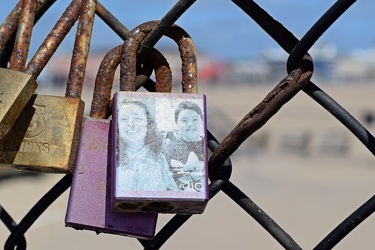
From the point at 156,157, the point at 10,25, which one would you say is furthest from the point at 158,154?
the point at 10,25

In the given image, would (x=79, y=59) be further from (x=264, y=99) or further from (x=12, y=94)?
(x=264, y=99)

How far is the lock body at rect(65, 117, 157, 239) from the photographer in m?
0.91

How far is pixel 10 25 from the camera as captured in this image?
3.67 ft

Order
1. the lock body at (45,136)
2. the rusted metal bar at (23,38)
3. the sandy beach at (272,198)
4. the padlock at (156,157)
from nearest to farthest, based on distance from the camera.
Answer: the padlock at (156,157)
the lock body at (45,136)
the rusted metal bar at (23,38)
the sandy beach at (272,198)

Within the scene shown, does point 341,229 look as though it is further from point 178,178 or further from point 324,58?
point 324,58

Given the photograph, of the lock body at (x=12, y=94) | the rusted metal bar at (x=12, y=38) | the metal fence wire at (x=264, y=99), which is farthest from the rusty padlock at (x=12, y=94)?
the rusted metal bar at (x=12, y=38)

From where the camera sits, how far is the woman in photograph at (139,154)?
2.72ft

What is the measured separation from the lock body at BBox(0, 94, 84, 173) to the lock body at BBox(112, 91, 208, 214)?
121 mm

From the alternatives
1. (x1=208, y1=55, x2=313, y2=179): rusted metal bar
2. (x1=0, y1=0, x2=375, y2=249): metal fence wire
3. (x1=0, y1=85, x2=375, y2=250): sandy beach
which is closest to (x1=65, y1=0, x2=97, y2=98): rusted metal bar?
(x1=0, y1=0, x2=375, y2=249): metal fence wire

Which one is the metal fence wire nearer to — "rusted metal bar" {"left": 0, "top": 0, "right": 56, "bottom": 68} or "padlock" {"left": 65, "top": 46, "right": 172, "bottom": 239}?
"rusted metal bar" {"left": 0, "top": 0, "right": 56, "bottom": 68}

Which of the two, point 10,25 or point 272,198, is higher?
point 272,198

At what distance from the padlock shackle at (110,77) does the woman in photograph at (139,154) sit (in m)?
0.13

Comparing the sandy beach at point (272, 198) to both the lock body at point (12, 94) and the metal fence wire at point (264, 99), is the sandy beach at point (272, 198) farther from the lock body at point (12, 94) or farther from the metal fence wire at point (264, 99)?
the lock body at point (12, 94)

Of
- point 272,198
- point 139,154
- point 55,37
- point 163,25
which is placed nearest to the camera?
point 139,154
